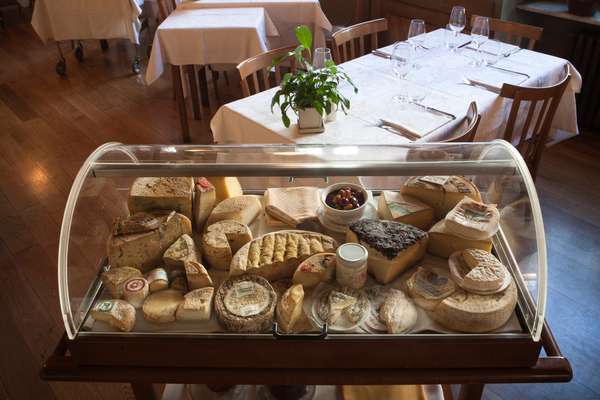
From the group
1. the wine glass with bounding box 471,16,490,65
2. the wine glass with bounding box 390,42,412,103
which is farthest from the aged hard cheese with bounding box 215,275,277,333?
the wine glass with bounding box 471,16,490,65

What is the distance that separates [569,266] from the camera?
9.02 feet

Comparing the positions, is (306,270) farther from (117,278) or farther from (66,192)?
(66,192)

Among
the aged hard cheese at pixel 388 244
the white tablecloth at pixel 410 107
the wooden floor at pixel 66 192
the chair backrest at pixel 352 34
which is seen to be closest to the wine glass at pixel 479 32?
the white tablecloth at pixel 410 107

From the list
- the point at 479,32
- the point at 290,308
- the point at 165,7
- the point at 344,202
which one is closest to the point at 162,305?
the point at 290,308

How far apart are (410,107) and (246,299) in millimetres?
1658

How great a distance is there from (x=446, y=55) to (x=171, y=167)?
7.94ft

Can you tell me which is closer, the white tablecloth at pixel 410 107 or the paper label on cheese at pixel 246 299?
the paper label on cheese at pixel 246 299

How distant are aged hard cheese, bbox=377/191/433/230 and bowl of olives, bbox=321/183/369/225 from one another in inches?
2.7

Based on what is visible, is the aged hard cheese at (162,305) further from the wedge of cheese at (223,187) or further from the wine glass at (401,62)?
the wine glass at (401,62)

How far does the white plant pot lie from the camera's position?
2322 mm

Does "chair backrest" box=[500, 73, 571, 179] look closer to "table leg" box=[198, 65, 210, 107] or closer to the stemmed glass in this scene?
the stemmed glass

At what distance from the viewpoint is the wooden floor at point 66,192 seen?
A: 2.30 meters

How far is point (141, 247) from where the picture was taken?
1.42 meters

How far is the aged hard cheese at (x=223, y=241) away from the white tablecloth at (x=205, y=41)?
8.29ft
